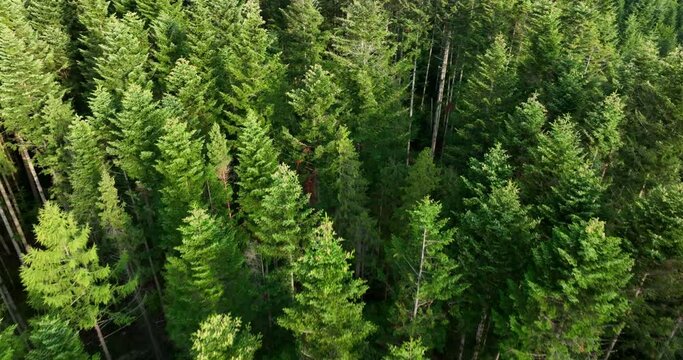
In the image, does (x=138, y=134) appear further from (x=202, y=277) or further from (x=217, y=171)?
(x=202, y=277)

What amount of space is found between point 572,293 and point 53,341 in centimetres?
1982

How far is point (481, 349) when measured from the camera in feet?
84.6

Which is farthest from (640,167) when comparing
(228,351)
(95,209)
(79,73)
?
(79,73)

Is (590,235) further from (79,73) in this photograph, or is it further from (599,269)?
(79,73)

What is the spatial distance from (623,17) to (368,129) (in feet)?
216

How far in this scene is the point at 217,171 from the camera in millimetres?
28234

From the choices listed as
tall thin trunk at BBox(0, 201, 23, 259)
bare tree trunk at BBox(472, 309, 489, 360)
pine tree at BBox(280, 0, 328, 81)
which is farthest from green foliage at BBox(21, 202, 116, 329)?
pine tree at BBox(280, 0, 328, 81)

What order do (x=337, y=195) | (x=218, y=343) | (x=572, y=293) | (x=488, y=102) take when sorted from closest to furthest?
(x=218, y=343)
(x=572, y=293)
(x=337, y=195)
(x=488, y=102)

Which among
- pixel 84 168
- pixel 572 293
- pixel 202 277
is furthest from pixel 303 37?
Result: pixel 572 293

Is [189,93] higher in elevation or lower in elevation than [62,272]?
higher

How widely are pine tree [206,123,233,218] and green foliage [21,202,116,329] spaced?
7.86 meters

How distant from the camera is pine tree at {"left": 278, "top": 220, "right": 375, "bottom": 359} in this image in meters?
17.4

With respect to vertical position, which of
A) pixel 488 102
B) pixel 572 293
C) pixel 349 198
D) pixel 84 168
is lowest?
pixel 349 198

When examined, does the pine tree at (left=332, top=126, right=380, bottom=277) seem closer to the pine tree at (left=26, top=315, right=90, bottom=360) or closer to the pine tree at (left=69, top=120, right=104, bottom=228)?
the pine tree at (left=26, top=315, right=90, bottom=360)
